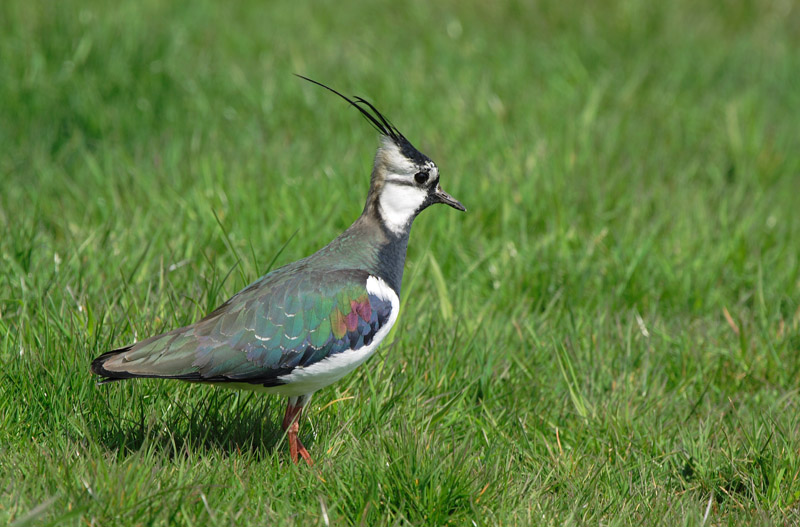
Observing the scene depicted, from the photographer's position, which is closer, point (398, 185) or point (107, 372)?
point (107, 372)

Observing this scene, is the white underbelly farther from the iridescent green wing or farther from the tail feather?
Answer: the tail feather

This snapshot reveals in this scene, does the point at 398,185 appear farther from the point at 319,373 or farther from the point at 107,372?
the point at 107,372

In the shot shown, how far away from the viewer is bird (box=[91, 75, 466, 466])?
352 cm

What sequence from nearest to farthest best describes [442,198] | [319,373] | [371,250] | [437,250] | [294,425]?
[319,373]
[294,425]
[371,250]
[442,198]
[437,250]

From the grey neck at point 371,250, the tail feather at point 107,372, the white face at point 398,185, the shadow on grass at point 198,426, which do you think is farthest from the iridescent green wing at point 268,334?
the white face at point 398,185

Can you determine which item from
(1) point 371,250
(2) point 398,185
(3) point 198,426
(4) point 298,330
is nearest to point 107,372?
(3) point 198,426

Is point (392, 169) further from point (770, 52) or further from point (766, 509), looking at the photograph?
point (770, 52)

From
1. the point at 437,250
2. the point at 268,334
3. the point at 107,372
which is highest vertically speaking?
the point at 268,334

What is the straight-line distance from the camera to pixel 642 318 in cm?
516

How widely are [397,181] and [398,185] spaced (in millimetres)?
18

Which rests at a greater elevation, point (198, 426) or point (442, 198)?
point (442, 198)

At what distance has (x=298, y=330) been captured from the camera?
3639 millimetres

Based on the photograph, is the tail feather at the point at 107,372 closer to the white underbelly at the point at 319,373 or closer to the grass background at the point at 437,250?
the grass background at the point at 437,250

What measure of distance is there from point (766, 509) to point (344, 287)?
1838mm
